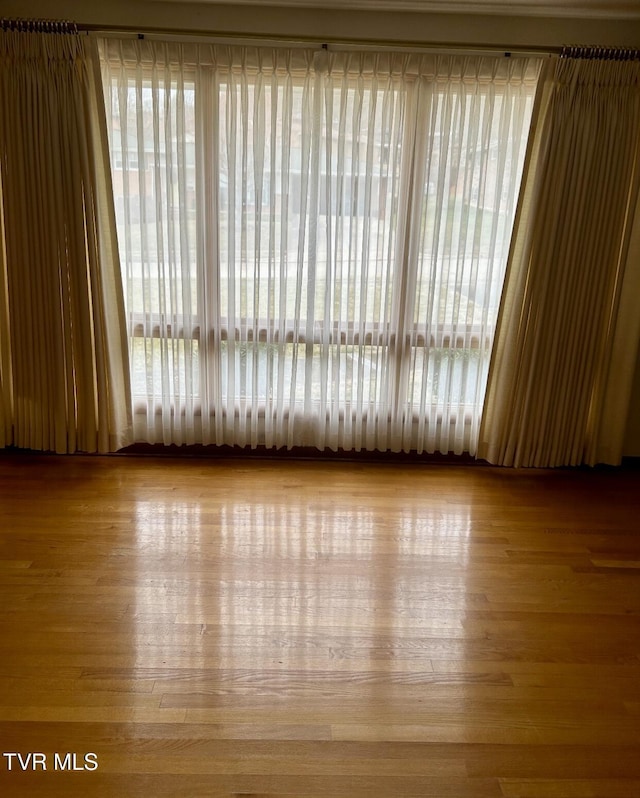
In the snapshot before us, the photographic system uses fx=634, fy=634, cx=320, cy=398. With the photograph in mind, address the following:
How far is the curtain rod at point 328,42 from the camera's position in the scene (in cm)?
298

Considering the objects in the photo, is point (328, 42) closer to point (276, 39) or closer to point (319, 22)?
point (319, 22)

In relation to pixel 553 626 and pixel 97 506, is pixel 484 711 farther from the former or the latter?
pixel 97 506

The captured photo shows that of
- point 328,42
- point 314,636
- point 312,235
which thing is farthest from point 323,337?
point 314,636

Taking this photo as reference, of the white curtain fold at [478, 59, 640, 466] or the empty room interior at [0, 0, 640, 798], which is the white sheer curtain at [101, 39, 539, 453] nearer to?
the empty room interior at [0, 0, 640, 798]

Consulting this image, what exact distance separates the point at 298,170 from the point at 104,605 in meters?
2.23

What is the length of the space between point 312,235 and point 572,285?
54.7 inches

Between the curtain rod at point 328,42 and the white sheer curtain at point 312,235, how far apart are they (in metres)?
0.05

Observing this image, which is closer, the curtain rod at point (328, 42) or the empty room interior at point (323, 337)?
the empty room interior at point (323, 337)

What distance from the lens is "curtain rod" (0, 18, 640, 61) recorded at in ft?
9.77

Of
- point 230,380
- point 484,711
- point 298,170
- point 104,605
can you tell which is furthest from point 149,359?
point 484,711

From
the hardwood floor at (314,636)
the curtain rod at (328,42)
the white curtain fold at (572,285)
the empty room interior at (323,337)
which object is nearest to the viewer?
the hardwood floor at (314,636)

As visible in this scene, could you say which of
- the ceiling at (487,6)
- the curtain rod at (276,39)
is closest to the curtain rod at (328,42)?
the curtain rod at (276,39)

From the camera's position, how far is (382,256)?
3.34m

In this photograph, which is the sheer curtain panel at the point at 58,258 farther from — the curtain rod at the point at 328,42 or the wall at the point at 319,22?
the wall at the point at 319,22
